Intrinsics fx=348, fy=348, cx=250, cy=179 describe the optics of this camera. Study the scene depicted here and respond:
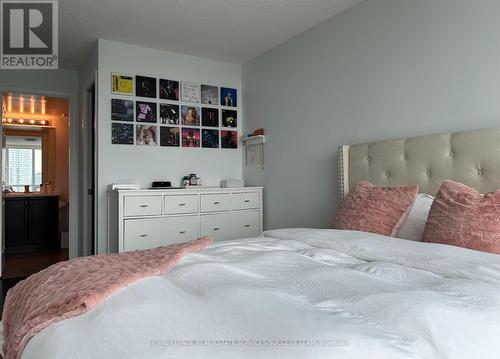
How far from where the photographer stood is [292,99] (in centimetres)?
336

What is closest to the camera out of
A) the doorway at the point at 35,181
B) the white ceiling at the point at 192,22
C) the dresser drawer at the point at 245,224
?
the white ceiling at the point at 192,22

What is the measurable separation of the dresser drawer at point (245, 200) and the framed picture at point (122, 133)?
46.5 inches

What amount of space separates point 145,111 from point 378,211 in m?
2.56

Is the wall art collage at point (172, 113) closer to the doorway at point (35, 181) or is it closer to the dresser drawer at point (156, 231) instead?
the dresser drawer at point (156, 231)

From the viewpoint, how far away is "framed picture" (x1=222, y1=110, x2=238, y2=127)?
159 inches

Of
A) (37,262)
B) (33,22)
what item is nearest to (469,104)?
(33,22)

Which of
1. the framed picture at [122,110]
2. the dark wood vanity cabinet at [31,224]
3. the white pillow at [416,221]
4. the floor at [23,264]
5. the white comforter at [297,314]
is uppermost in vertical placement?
the framed picture at [122,110]

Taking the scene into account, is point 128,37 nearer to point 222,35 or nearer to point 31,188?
point 222,35

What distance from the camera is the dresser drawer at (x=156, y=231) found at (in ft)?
9.90

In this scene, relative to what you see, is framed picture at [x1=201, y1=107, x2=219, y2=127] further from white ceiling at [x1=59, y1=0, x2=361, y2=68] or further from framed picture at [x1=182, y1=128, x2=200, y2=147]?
white ceiling at [x1=59, y1=0, x2=361, y2=68]

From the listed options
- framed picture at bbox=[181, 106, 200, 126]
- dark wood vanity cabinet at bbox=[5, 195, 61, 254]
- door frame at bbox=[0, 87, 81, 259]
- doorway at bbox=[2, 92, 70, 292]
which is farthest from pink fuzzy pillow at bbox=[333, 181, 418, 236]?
dark wood vanity cabinet at bbox=[5, 195, 61, 254]

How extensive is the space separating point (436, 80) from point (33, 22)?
10.4 ft

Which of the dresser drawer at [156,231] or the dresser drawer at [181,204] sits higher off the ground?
the dresser drawer at [181,204]

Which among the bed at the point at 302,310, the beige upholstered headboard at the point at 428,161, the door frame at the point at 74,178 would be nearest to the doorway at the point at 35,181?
the door frame at the point at 74,178
